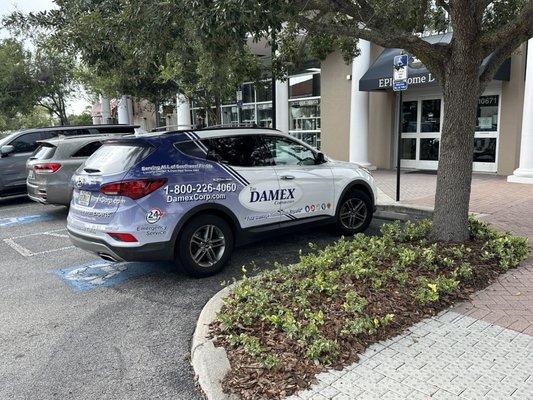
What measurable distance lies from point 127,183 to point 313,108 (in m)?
13.6

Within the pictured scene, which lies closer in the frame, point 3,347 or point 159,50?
point 3,347

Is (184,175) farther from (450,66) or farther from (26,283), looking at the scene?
(450,66)

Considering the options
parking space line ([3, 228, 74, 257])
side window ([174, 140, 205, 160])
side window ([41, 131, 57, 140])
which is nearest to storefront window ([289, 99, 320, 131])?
side window ([41, 131, 57, 140])

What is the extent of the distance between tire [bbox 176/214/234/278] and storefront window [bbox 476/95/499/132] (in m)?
10.3

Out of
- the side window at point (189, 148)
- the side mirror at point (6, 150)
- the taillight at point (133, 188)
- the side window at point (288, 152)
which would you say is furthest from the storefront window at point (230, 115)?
the taillight at point (133, 188)

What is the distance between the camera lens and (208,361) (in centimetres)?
332

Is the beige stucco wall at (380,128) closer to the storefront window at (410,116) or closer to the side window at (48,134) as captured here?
the storefront window at (410,116)

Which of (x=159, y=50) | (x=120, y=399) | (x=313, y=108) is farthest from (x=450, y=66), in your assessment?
(x=313, y=108)

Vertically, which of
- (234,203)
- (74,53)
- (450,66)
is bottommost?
(234,203)

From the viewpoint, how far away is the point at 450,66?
5.34 metres

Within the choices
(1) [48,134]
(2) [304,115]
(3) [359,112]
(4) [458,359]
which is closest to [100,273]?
(4) [458,359]

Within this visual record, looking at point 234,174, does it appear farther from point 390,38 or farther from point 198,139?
point 390,38

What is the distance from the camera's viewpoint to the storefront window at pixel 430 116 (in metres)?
14.3

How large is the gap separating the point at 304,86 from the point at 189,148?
13310 millimetres
